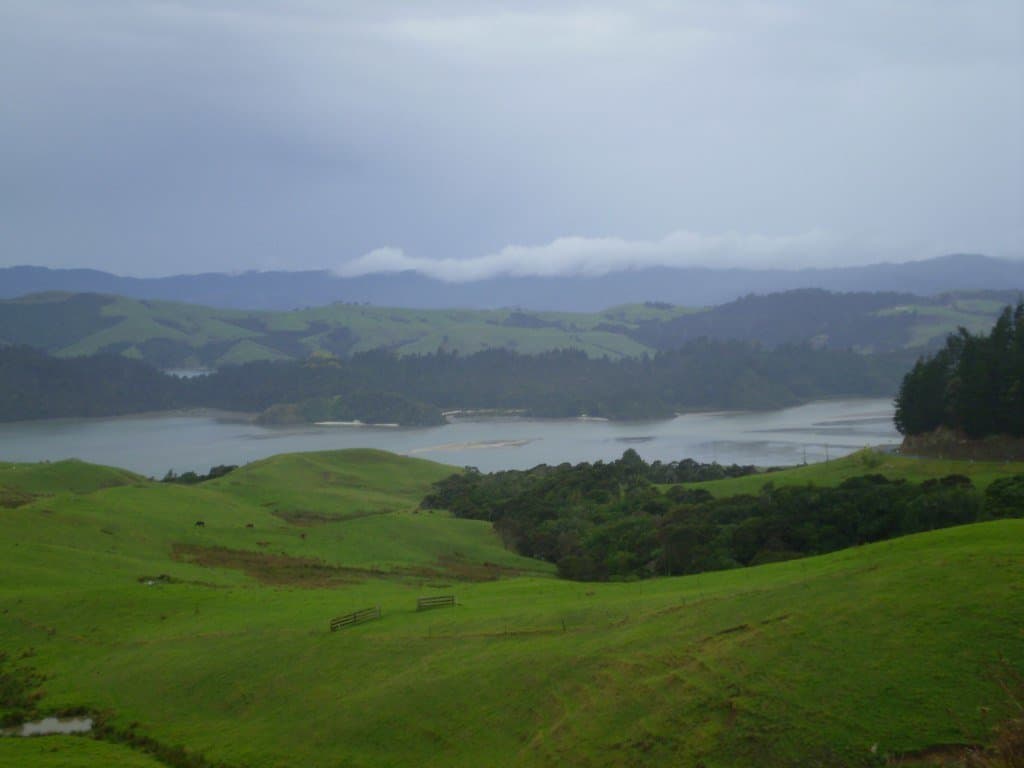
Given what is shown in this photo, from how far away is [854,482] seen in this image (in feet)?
156

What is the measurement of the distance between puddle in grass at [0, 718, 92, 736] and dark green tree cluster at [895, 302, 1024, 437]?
165ft

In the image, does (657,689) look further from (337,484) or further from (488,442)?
(488,442)

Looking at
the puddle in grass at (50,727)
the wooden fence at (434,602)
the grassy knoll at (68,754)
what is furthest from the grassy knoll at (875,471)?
the puddle in grass at (50,727)

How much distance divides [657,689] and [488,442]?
140m

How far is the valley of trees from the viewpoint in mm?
38812

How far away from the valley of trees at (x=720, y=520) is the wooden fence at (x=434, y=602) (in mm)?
13110

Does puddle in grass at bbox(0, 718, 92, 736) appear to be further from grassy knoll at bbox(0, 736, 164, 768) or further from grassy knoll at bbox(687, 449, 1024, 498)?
grassy knoll at bbox(687, 449, 1024, 498)

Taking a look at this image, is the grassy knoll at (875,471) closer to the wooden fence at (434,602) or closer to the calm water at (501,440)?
the wooden fence at (434,602)

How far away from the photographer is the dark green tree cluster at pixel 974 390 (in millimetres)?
Result: 54281

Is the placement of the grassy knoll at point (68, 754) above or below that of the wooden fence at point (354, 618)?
below

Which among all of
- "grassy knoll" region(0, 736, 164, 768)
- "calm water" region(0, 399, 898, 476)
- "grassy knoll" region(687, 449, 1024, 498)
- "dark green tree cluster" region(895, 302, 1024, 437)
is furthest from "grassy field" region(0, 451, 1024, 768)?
"calm water" region(0, 399, 898, 476)

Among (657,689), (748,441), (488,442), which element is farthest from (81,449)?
(657,689)

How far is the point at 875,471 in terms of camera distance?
54438 millimetres

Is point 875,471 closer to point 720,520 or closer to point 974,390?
point 974,390
